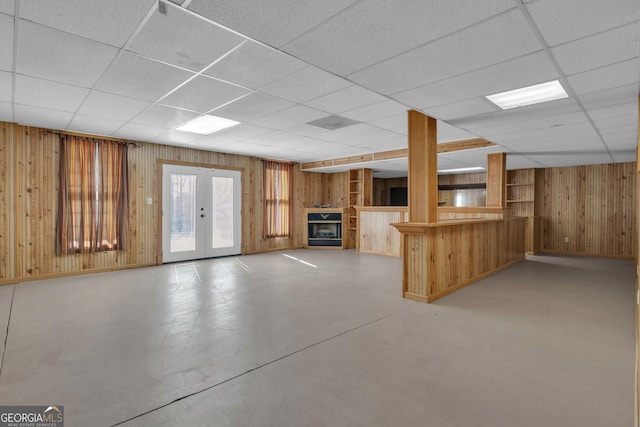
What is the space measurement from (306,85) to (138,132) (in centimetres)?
366

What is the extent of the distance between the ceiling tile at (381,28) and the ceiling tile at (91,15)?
3.39 feet

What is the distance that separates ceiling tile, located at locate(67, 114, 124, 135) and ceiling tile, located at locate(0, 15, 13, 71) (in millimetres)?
1709

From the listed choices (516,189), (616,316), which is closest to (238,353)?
(616,316)

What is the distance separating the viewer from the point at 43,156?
207 inches

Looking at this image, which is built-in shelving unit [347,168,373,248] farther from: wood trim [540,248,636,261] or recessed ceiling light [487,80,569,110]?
recessed ceiling light [487,80,569,110]

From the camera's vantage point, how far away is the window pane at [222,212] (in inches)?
292

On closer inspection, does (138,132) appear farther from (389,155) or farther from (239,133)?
(389,155)

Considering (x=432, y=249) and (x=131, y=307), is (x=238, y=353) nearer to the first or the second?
(x=131, y=307)

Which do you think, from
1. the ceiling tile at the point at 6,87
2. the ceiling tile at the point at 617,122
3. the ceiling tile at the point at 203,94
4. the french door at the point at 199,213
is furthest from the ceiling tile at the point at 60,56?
the ceiling tile at the point at 617,122

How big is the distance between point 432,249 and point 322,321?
5.66 ft

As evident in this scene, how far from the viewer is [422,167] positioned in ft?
13.7

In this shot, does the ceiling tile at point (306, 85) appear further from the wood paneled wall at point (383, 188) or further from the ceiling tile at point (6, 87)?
the wood paneled wall at point (383, 188)

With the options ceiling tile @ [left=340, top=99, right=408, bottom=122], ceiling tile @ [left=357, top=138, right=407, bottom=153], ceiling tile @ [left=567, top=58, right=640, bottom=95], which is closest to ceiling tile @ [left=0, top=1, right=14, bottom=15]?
ceiling tile @ [left=340, top=99, right=408, bottom=122]

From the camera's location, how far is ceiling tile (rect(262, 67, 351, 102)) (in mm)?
3010
